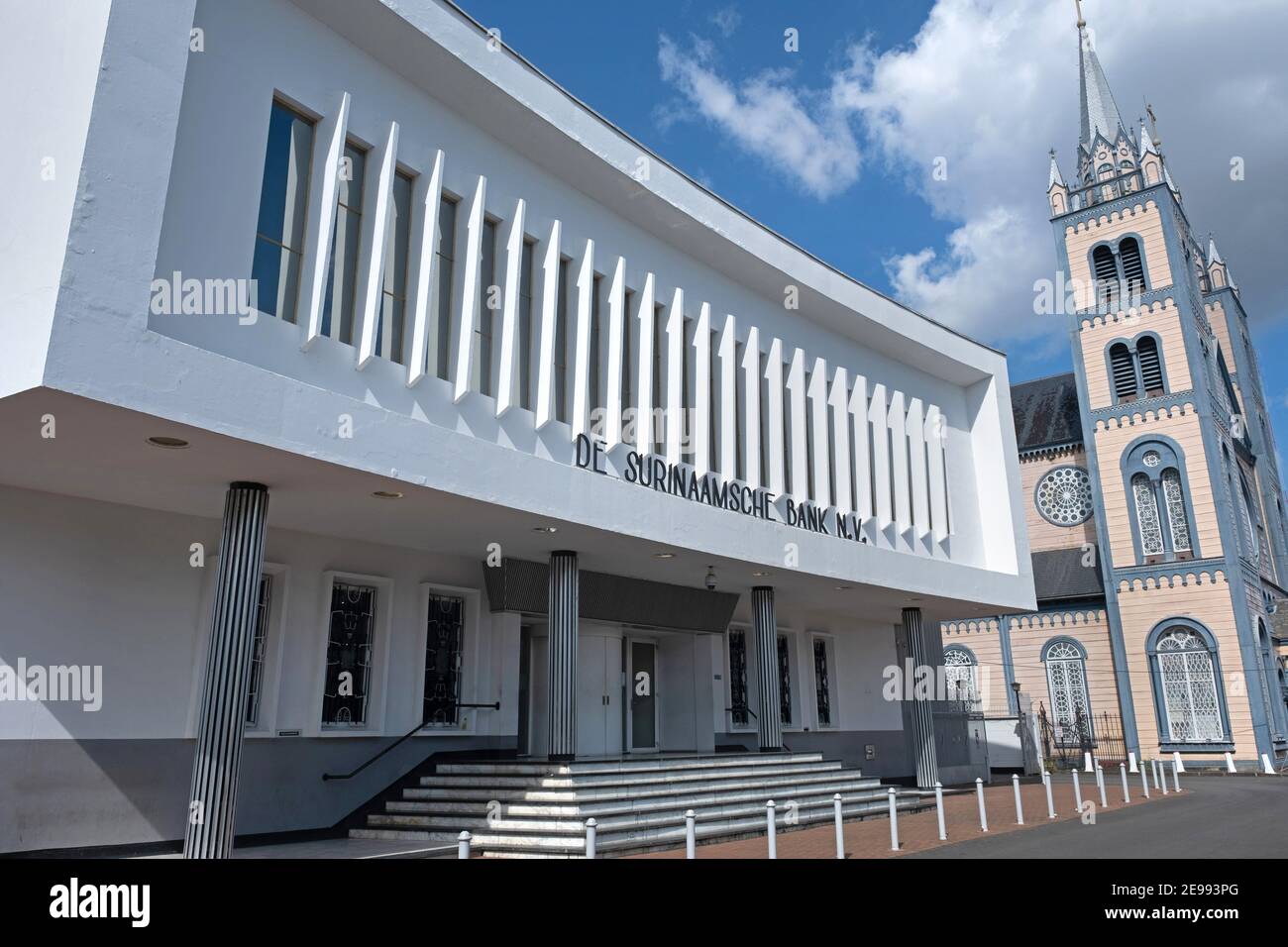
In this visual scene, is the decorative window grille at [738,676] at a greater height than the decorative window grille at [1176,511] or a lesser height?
lesser

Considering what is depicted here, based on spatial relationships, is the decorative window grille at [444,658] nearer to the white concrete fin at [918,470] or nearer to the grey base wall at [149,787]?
the grey base wall at [149,787]

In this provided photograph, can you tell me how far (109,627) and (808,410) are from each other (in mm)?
13972

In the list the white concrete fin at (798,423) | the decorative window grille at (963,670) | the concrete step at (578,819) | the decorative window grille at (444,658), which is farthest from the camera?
the decorative window grille at (963,670)

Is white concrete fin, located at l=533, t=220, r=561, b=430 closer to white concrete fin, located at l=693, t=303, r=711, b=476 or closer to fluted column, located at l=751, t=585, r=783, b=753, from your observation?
white concrete fin, located at l=693, t=303, r=711, b=476

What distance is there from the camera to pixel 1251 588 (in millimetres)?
34562

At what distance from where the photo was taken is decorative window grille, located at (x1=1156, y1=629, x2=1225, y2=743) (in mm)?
33000

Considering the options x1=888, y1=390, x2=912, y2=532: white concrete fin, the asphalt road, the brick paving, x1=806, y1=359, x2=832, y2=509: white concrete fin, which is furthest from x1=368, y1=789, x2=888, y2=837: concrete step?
x1=888, y1=390, x2=912, y2=532: white concrete fin

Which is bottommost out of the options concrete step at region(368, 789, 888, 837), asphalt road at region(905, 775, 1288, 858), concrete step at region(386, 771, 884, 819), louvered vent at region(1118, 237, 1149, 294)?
asphalt road at region(905, 775, 1288, 858)

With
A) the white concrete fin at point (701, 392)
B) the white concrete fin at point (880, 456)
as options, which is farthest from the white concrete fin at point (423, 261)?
the white concrete fin at point (880, 456)

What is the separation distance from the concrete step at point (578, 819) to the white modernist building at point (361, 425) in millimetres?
1256

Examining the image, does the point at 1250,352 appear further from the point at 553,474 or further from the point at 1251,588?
the point at 553,474

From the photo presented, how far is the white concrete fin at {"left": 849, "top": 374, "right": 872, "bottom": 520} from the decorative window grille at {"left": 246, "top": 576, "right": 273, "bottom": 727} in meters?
12.6

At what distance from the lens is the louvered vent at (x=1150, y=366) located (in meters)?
37.0
